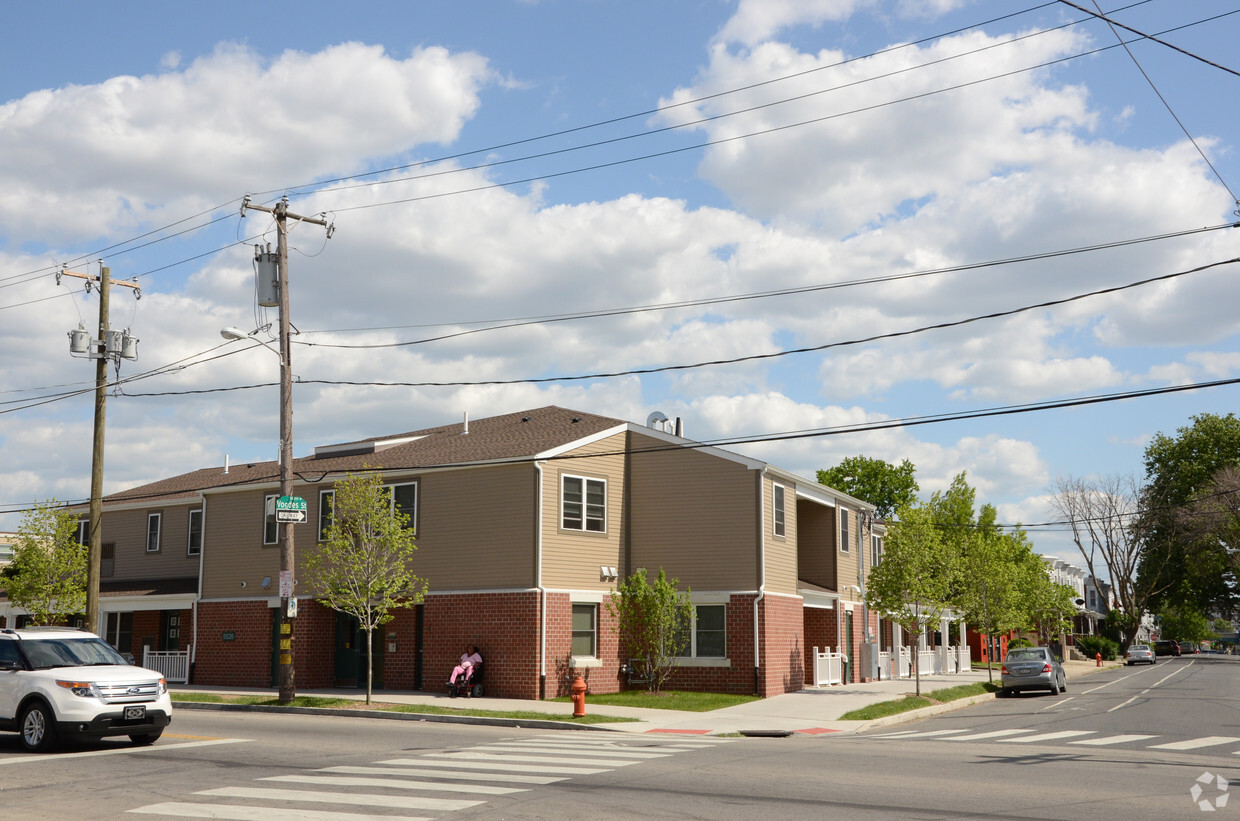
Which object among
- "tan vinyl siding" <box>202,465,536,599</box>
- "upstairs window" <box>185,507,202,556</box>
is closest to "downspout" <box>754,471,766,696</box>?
"tan vinyl siding" <box>202,465,536,599</box>

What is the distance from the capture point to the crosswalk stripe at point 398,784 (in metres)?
12.1

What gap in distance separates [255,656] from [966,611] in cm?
2348

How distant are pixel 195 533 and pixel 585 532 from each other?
1550 centimetres

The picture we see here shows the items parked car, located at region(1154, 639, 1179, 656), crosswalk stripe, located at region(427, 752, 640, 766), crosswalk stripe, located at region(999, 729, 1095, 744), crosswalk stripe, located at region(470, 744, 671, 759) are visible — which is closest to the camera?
crosswalk stripe, located at region(427, 752, 640, 766)

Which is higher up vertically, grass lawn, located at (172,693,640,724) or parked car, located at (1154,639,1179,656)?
grass lawn, located at (172,693,640,724)

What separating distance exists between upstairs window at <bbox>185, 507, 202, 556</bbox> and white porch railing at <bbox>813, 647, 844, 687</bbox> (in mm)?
→ 20771

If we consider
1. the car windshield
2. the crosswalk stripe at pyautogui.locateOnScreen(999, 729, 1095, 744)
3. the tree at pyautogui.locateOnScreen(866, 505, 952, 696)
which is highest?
the tree at pyautogui.locateOnScreen(866, 505, 952, 696)

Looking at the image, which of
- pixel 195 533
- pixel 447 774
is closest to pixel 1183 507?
pixel 195 533

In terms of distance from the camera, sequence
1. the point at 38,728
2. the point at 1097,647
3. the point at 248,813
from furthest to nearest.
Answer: the point at 1097,647, the point at 38,728, the point at 248,813

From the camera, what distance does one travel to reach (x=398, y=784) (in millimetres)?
12531

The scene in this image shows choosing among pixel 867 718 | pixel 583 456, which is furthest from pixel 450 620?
pixel 867 718

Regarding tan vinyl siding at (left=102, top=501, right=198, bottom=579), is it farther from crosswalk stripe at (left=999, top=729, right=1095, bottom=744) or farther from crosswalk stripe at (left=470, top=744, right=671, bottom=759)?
crosswalk stripe at (left=999, top=729, right=1095, bottom=744)

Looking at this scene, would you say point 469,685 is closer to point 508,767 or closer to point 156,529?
point 508,767

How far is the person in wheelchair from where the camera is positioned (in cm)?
2745
